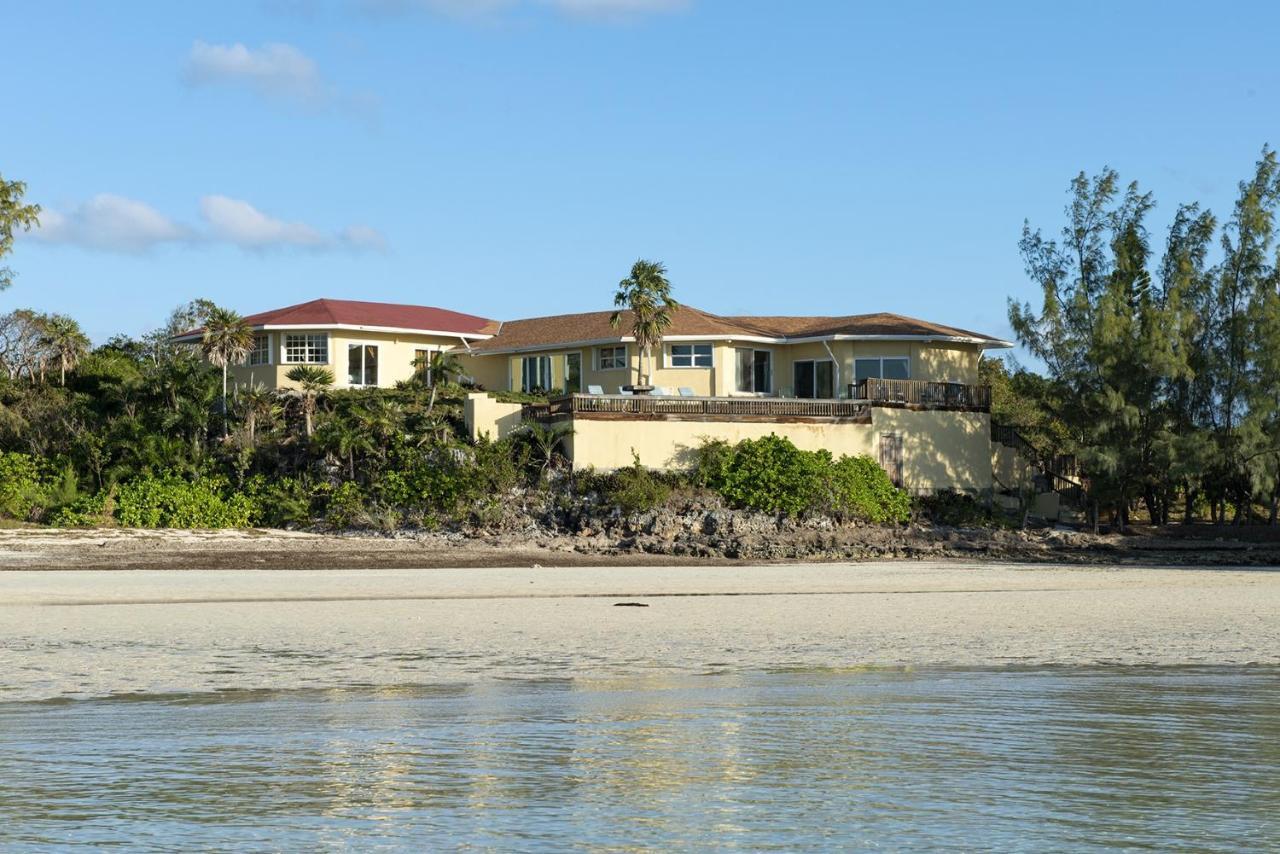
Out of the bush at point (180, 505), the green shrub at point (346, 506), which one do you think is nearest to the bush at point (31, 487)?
the bush at point (180, 505)

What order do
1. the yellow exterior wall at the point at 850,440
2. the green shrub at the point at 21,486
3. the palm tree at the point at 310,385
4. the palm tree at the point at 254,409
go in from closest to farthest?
the green shrub at the point at 21,486 < the yellow exterior wall at the point at 850,440 < the palm tree at the point at 310,385 < the palm tree at the point at 254,409

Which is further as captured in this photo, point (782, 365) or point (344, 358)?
point (344, 358)

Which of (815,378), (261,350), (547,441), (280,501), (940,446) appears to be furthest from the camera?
(261,350)

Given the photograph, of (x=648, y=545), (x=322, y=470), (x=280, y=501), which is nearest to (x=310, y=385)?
(x=322, y=470)

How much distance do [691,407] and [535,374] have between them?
10.8 metres

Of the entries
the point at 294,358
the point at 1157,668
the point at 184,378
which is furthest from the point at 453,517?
the point at 1157,668

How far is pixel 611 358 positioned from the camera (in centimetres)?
4462

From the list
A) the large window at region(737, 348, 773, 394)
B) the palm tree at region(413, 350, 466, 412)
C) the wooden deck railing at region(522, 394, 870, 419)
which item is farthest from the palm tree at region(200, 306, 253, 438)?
the large window at region(737, 348, 773, 394)

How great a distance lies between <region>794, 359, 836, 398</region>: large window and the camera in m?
43.3

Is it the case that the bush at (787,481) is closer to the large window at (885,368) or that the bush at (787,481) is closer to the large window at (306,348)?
the large window at (885,368)

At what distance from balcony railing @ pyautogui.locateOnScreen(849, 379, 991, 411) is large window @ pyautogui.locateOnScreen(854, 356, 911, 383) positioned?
4.51 feet

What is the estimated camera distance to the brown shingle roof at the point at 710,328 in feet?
140

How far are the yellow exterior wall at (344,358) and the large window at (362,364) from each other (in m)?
0.14

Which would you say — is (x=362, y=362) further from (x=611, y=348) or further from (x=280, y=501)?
(x=280, y=501)
